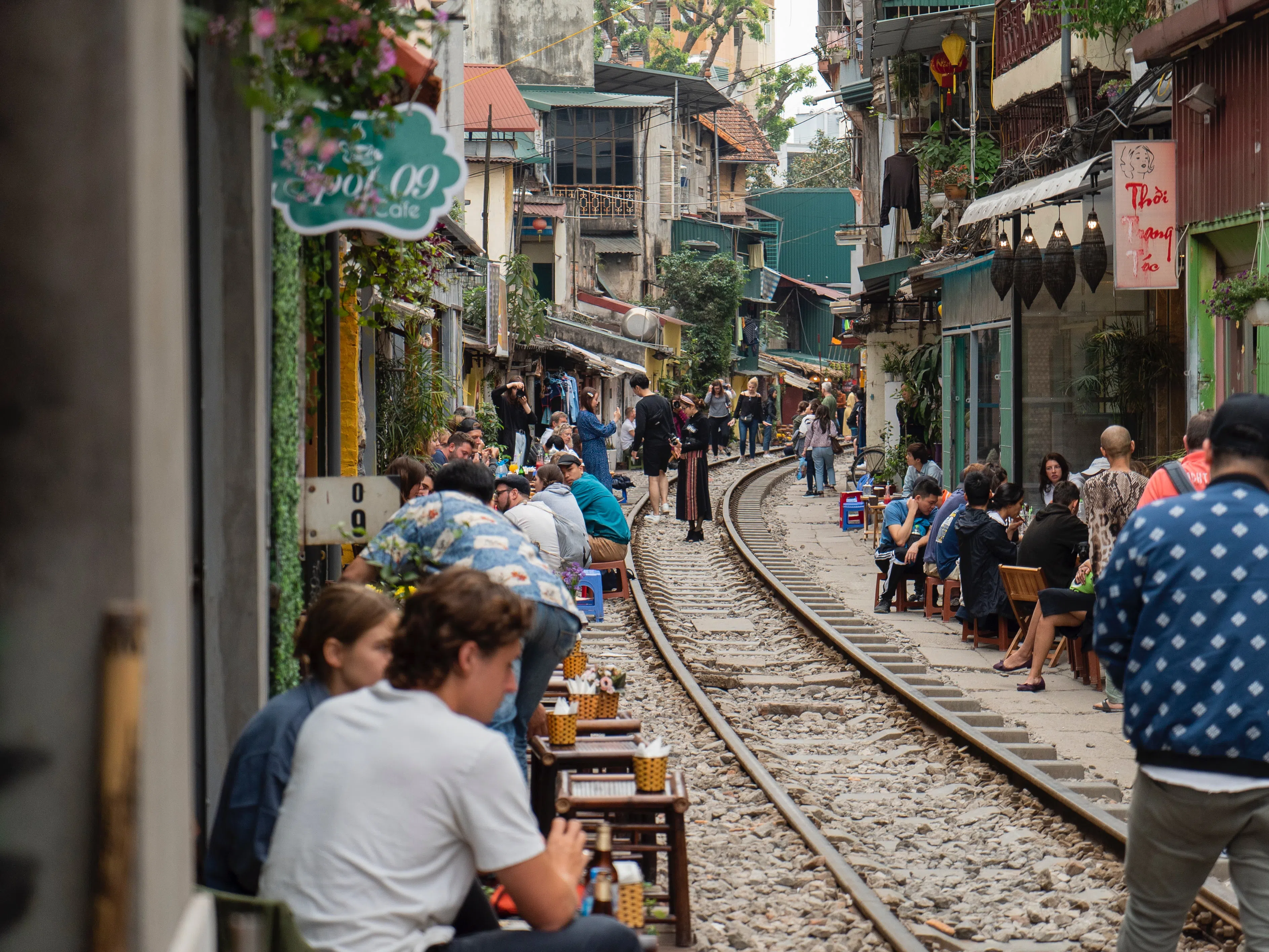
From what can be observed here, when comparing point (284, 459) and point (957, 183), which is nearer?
point (284, 459)

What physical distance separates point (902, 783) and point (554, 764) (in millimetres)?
3141

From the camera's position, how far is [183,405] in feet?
8.59

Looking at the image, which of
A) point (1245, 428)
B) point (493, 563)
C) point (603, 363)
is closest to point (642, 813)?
point (493, 563)

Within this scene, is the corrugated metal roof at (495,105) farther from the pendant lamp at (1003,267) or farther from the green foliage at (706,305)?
the green foliage at (706,305)

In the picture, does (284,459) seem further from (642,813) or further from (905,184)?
(905,184)

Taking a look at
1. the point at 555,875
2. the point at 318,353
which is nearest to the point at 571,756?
the point at 318,353

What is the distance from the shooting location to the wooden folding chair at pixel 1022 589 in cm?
1044

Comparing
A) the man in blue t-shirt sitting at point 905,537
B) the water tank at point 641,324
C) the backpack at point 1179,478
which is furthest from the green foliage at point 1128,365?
the water tank at point 641,324

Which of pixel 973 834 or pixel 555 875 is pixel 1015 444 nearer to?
pixel 973 834

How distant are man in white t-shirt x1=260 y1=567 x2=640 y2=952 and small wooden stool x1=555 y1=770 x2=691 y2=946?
1.99 metres

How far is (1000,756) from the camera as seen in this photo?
8.22 metres

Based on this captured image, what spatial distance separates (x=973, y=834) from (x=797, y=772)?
160cm

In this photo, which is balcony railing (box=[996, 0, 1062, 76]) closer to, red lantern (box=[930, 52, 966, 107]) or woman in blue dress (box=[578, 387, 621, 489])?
red lantern (box=[930, 52, 966, 107])

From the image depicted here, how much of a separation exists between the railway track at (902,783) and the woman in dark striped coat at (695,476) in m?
4.94
